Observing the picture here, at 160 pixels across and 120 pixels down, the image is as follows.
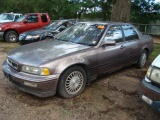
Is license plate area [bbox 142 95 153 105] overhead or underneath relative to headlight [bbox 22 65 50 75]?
underneath

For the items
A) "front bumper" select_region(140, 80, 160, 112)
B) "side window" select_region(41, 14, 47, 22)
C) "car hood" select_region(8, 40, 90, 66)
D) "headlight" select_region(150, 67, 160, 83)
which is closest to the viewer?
"front bumper" select_region(140, 80, 160, 112)

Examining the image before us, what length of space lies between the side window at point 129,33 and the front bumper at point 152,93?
8.13ft

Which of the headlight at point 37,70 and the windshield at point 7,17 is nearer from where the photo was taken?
the headlight at point 37,70

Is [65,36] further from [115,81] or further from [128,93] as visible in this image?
[128,93]

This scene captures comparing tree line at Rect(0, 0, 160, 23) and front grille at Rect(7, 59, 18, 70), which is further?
tree line at Rect(0, 0, 160, 23)

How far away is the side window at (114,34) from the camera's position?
15.9 ft

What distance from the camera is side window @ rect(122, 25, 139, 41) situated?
5486 millimetres

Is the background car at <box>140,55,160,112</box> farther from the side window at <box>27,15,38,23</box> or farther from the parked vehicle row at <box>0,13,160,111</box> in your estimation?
the side window at <box>27,15,38,23</box>

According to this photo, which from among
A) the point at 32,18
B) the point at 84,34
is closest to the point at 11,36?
the point at 32,18

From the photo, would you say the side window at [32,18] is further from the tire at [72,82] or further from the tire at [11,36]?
the tire at [72,82]

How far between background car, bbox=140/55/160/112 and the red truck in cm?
967

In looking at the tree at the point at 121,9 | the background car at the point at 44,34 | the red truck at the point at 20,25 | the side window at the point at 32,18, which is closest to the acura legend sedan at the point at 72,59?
the background car at the point at 44,34

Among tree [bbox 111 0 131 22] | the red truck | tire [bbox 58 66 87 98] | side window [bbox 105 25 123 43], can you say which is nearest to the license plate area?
tire [bbox 58 66 87 98]

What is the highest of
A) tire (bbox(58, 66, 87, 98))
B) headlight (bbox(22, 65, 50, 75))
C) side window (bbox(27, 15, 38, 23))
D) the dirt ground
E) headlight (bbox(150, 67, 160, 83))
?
side window (bbox(27, 15, 38, 23))
